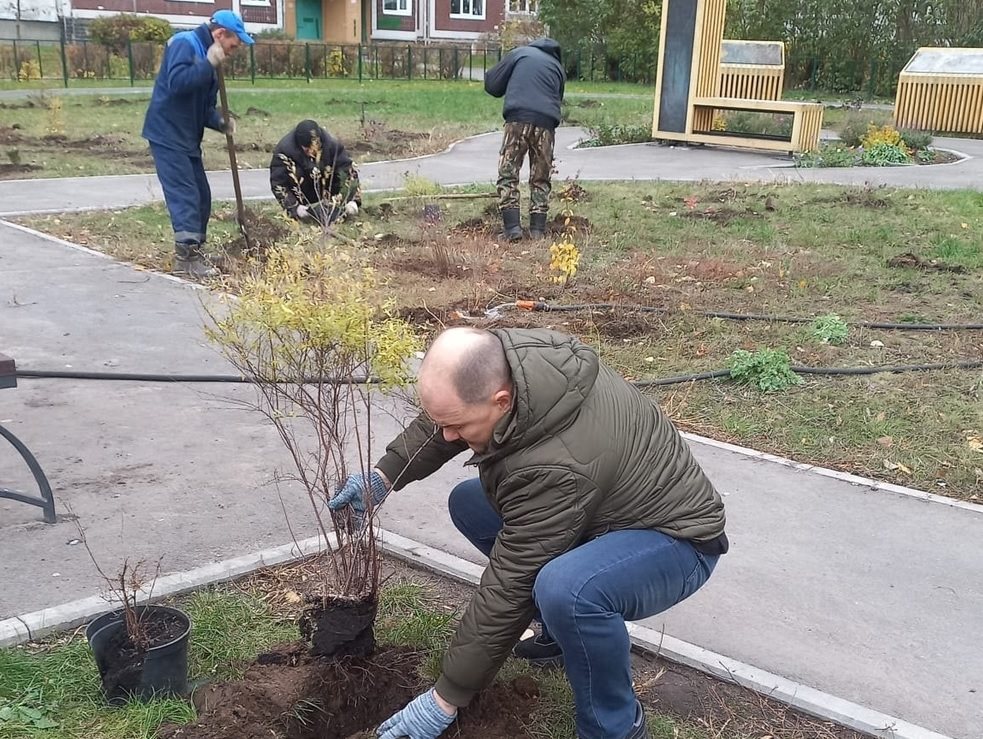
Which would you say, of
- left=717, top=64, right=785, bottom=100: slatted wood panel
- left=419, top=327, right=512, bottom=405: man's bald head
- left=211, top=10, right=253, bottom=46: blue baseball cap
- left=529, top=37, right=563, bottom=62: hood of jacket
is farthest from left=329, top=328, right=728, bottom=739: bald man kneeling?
left=717, top=64, right=785, bottom=100: slatted wood panel

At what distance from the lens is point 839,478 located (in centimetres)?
450

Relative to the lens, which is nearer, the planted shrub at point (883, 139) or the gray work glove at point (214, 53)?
the gray work glove at point (214, 53)

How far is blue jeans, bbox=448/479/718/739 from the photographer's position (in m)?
2.33

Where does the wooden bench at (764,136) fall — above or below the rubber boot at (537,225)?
above

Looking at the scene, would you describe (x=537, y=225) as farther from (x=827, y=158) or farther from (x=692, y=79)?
(x=692, y=79)

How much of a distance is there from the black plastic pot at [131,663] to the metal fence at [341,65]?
85.7ft

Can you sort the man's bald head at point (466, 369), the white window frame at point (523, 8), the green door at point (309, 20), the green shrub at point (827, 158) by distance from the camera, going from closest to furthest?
the man's bald head at point (466, 369) < the green shrub at point (827, 158) < the green door at point (309, 20) < the white window frame at point (523, 8)

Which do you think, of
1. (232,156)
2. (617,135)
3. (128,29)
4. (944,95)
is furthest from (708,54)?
(128,29)

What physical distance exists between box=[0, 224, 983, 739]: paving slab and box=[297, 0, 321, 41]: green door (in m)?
43.5

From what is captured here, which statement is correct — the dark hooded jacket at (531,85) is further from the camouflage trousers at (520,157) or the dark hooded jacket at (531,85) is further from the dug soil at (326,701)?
the dug soil at (326,701)

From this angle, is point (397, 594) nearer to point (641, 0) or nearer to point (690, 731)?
point (690, 731)

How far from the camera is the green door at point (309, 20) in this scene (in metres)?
45.7

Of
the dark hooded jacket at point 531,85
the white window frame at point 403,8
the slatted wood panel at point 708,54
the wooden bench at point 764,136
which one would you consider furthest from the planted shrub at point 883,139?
the white window frame at point 403,8

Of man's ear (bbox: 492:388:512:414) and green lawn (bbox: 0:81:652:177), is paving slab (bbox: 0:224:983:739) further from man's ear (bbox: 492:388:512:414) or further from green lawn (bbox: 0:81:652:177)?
green lawn (bbox: 0:81:652:177)
